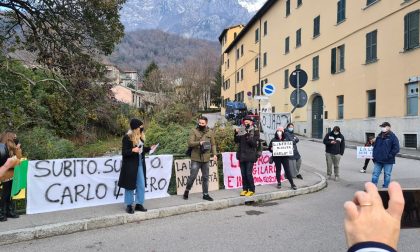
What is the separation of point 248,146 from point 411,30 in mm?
15193

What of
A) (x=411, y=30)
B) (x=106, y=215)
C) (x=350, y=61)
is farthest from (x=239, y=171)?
(x=350, y=61)

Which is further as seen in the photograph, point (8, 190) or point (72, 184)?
point (72, 184)

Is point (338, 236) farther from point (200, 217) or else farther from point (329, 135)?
point (329, 135)

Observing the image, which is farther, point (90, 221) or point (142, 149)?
point (142, 149)

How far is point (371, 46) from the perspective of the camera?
23.9 m

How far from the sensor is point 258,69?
4981cm

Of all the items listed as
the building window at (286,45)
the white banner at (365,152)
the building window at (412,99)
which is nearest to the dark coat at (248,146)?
the white banner at (365,152)

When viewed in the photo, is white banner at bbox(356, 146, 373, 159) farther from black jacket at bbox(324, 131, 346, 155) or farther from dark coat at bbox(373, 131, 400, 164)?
dark coat at bbox(373, 131, 400, 164)

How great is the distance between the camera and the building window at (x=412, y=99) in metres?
19.7

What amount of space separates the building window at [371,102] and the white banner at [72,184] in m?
18.4

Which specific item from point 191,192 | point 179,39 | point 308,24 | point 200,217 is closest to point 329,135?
point 191,192

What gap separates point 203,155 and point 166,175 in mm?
1228

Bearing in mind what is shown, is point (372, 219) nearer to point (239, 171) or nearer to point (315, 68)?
point (239, 171)

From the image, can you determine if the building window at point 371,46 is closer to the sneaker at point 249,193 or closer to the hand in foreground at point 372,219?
the sneaker at point 249,193
